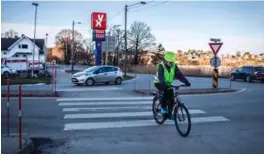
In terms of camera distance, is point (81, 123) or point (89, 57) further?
point (89, 57)

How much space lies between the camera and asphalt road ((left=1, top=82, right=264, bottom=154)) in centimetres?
707

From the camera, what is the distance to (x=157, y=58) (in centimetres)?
8762

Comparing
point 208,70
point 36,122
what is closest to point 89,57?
point 208,70

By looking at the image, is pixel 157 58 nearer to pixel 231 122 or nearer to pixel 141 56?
pixel 141 56

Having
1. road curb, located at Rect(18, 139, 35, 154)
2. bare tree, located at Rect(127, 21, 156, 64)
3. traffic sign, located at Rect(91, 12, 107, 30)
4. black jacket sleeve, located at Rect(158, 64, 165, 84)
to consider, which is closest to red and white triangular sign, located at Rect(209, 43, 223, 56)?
black jacket sleeve, located at Rect(158, 64, 165, 84)

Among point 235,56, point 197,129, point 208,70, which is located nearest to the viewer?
point 197,129

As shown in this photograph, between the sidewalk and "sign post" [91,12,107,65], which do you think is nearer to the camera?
the sidewalk

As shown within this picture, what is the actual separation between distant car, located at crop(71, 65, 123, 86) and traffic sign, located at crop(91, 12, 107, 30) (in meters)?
13.1

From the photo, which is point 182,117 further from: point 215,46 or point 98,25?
point 98,25

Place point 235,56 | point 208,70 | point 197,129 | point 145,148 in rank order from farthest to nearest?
1. point 235,56
2. point 208,70
3. point 197,129
4. point 145,148

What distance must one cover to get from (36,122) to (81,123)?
1252 mm

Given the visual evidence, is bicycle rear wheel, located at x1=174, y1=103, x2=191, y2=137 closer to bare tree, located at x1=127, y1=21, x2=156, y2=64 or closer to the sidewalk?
the sidewalk

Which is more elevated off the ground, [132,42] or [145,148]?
[132,42]

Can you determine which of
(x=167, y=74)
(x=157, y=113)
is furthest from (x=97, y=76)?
(x=167, y=74)
